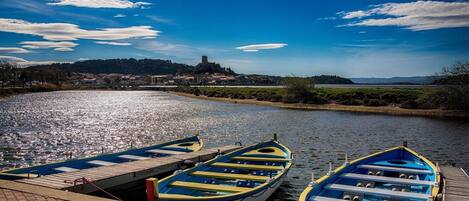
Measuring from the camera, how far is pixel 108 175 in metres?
17.7

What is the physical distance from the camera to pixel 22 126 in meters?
52.2

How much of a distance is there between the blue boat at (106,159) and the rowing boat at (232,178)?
580cm

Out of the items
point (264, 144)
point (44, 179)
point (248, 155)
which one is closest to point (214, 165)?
point (248, 155)

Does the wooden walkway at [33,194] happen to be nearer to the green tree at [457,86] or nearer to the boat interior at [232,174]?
the boat interior at [232,174]

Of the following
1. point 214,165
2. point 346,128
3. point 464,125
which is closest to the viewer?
point 214,165

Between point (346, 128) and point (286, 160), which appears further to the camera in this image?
point (346, 128)

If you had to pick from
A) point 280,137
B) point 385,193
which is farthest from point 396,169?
point 280,137

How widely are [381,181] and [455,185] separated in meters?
3.08

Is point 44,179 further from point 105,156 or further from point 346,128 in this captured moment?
point 346,128

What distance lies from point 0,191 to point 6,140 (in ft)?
97.5

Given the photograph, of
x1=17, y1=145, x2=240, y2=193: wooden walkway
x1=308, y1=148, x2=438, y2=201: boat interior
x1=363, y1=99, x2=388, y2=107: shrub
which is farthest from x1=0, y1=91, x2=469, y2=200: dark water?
x1=363, y1=99, x2=388, y2=107: shrub

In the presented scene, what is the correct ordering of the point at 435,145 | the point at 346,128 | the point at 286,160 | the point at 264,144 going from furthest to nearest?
Answer: the point at 346,128
the point at 435,145
the point at 264,144
the point at 286,160

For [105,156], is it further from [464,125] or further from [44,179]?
[464,125]

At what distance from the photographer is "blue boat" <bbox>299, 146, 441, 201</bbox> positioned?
1402 centimetres
